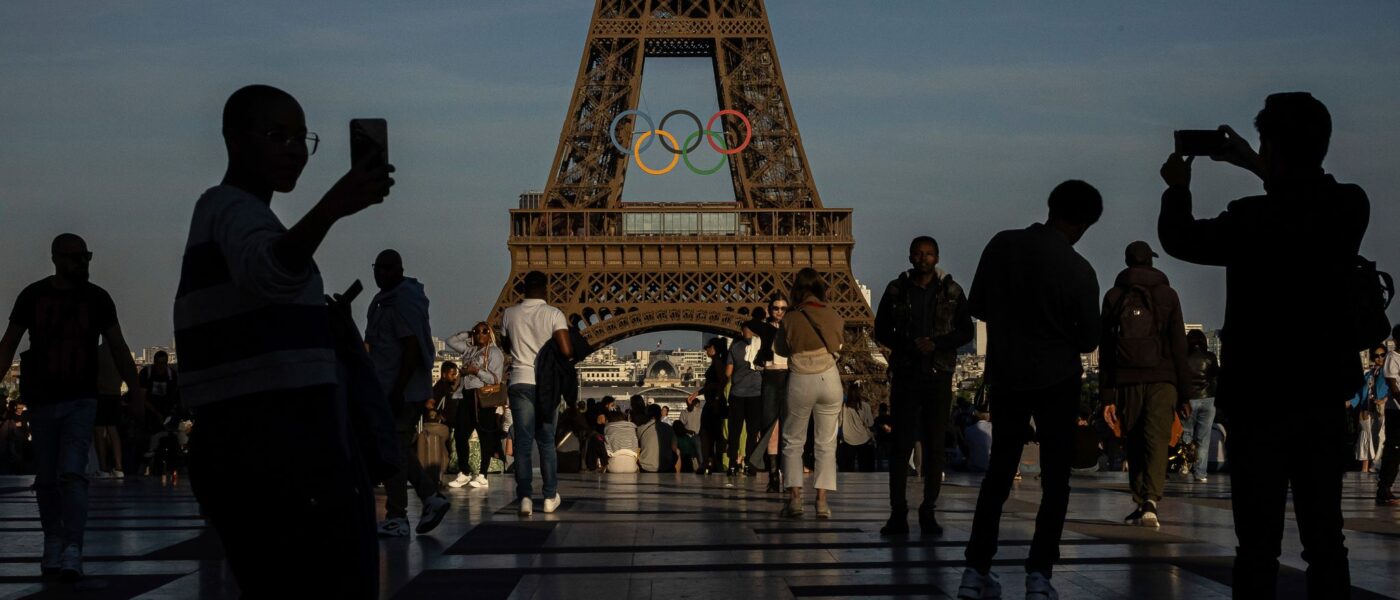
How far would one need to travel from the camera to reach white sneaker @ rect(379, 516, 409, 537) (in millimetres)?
10289

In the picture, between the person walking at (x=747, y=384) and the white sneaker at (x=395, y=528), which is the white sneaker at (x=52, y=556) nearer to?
the white sneaker at (x=395, y=528)

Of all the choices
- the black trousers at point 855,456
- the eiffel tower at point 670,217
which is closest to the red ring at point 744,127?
the eiffel tower at point 670,217

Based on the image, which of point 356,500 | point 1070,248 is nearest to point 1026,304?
point 1070,248

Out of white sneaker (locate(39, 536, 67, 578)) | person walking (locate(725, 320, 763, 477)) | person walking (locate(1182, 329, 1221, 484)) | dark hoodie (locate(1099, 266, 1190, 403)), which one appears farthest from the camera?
person walking (locate(725, 320, 763, 477))

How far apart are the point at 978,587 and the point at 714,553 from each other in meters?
2.38

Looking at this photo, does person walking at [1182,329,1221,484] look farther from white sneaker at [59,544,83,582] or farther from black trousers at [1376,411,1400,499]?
white sneaker at [59,544,83,582]

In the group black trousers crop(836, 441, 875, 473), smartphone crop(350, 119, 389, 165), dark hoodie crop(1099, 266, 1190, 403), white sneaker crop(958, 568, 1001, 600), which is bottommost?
black trousers crop(836, 441, 875, 473)

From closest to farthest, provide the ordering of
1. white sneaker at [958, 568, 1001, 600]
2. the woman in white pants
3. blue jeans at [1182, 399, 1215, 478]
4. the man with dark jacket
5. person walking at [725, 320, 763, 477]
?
1. white sneaker at [958, 568, 1001, 600]
2. the man with dark jacket
3. the woman in white pants
4. blue jeans at [1182, 399, 1215, 478]
5. person walking at [725, 320, 763, 477]

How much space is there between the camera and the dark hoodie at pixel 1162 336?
421 inches

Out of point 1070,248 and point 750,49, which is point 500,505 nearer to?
point 1070,248

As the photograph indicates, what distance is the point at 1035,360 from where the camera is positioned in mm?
7137

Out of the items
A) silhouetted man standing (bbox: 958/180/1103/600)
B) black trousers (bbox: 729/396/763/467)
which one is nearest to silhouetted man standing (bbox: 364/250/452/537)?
silhouetted man standing (bbox: 958/180/1103/600)

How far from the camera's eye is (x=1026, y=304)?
7254 millimetres

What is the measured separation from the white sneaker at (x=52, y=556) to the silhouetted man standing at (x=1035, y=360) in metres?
4.19
